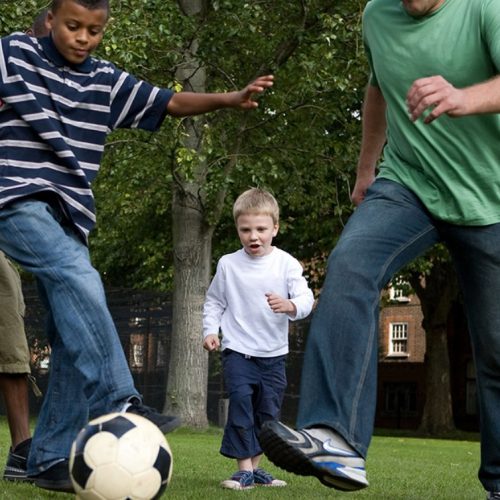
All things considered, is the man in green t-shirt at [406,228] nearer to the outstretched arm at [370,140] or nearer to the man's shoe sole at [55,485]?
the outstretched arm at [370,140]

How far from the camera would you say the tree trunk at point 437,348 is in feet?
111

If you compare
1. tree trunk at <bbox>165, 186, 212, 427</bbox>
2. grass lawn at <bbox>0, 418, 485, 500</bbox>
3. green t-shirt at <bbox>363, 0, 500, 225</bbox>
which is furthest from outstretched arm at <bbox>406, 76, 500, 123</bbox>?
tree trunk at <bbox>165, 186, 212, 427</bbox>

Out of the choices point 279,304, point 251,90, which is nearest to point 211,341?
point 279,304

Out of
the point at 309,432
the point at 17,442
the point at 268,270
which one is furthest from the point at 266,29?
the point at 309,432

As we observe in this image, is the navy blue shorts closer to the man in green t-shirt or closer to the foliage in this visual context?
the man in green t-shirt

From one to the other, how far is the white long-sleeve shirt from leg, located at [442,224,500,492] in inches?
84.3

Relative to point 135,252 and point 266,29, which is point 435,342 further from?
point 266,29

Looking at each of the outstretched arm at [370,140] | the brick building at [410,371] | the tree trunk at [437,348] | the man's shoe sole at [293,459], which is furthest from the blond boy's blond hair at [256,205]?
the brick building at [410,371]

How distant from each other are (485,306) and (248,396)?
2681 millimetres

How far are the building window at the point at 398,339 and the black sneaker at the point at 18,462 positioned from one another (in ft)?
170

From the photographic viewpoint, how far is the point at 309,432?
14.8 feet

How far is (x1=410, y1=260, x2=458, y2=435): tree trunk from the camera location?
33.7 m

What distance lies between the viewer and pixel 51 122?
5.30 metres

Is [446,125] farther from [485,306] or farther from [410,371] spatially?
[410,371]
